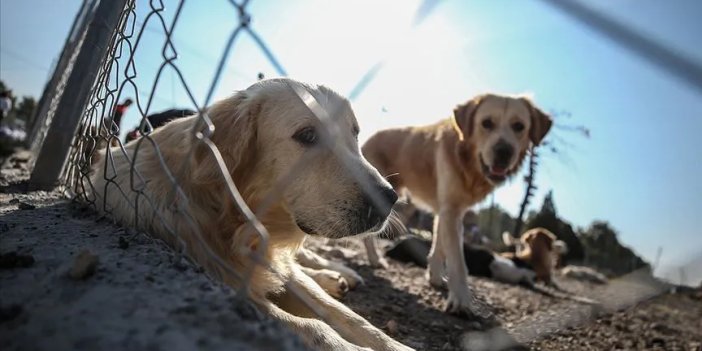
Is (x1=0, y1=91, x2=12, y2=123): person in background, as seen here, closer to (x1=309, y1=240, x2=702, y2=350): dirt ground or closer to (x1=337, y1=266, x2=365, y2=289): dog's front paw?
(x1=309, y1=240, x2=702, y2=350): dirt ground

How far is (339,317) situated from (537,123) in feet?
13.1

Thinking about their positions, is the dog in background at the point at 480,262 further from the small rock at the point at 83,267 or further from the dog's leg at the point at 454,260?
the small rock at the point at 83,267

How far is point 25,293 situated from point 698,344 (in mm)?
5408

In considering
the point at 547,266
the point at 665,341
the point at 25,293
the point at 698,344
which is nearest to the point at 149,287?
the point at 25,293

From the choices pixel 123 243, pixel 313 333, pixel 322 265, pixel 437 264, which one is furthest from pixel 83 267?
pixel 437 264

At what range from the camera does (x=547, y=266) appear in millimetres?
10516

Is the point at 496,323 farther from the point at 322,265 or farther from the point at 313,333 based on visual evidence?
the point at 313,333

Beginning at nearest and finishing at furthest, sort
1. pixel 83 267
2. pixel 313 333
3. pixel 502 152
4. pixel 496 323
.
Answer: pixel 83 267 → pixel 313 333 → pixel 496 323 → pixel 502 152

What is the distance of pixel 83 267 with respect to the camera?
1149 millimetres

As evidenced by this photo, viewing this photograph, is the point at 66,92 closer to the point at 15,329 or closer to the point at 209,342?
the point at 15,329

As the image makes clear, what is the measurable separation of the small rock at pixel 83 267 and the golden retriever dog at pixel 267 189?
25.8 inches

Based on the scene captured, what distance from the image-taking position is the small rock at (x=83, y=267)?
1.14 m

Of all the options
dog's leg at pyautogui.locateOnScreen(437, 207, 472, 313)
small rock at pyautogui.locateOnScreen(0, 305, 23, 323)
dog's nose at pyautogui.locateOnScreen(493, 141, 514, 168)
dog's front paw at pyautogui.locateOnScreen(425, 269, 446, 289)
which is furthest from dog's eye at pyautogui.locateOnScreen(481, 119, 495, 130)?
small rock at pyautogui.locateOnScreen(0, 305, 23, 323)

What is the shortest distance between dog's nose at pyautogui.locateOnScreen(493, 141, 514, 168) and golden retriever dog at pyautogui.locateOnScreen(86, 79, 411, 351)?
8.57 ft
